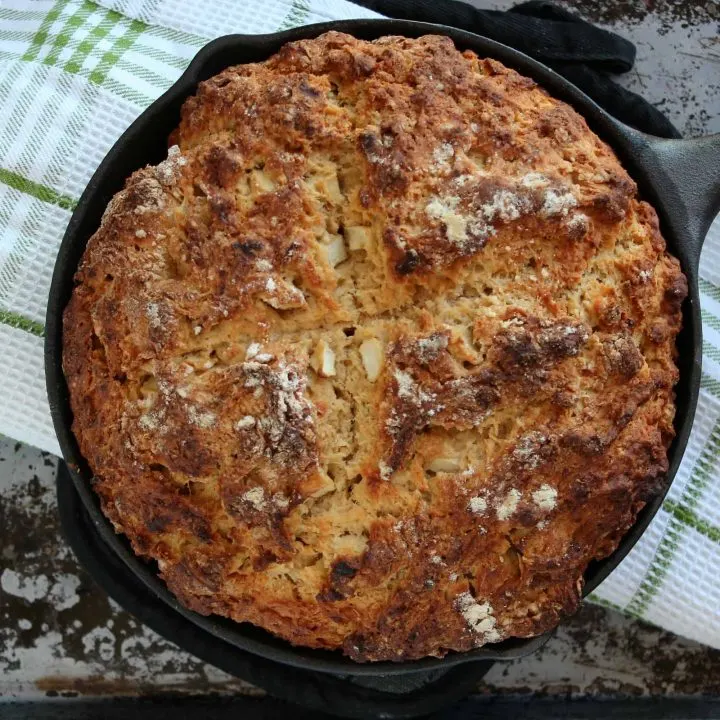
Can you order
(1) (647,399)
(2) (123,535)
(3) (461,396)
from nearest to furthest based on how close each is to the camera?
(3) (461,396) < (1) (647,399) < (2) (123,535)

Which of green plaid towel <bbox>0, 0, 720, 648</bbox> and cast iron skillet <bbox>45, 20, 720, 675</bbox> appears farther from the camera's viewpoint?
green plaid towel <bbox>0, 0, 720, 648</bbox>

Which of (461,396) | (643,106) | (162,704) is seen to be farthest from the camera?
(162,704)

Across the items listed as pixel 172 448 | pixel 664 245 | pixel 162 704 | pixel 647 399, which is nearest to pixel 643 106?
pixel 664 245

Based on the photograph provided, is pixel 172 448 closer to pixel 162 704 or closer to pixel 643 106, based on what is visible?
pixel 162 704

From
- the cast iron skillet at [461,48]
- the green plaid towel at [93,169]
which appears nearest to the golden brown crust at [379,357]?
the cast iron skillet at [461,48]

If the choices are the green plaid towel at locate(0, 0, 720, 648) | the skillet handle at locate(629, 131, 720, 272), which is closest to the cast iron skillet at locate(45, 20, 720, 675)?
the skillet handle at locate(629, 131, 720, 272)

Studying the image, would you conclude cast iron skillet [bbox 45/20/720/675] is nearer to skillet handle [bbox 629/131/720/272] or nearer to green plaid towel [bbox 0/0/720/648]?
skillet handle [bbox 629/131/720/272]
